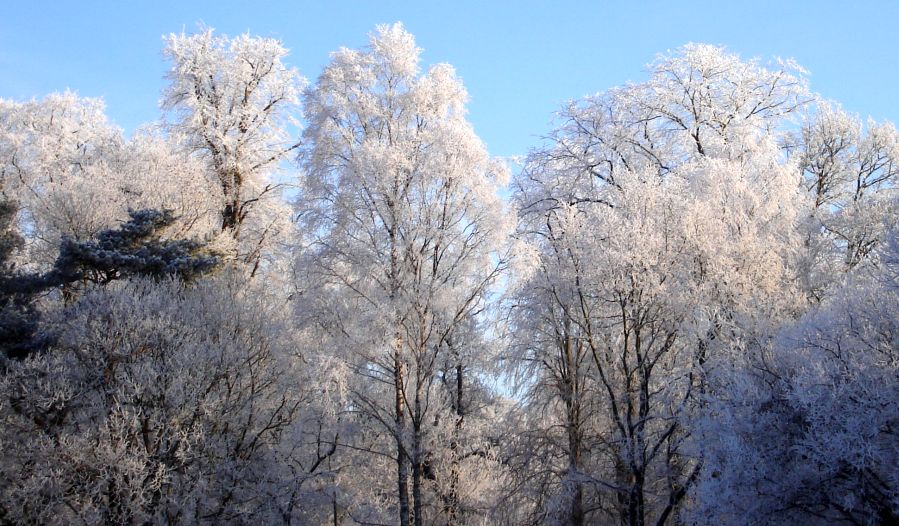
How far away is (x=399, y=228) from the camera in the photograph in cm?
1905

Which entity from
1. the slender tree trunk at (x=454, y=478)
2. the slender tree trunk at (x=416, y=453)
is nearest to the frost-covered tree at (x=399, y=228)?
the slender tree trunk at (x=416, y=453)

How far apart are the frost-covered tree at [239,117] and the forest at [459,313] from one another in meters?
0.10

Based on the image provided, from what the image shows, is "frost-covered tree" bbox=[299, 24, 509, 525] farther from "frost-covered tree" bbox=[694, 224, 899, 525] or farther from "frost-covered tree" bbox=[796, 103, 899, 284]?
"frost-covered tree" bbox=[796, 103, 899, 284]

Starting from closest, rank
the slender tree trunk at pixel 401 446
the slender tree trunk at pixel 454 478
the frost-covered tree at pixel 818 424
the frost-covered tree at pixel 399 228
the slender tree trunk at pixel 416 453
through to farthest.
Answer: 1. the frost-covered tree at pixel 818 424
2. the slender tree trunk at pixel 401 446
3. the slender tree trunk at pixel 416 453
4. the frost-covered tree at pixel 399 228
5. the slender tree trunk at pixel 454 478

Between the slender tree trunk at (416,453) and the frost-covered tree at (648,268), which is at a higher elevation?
the frost-covered tree at (648,268)

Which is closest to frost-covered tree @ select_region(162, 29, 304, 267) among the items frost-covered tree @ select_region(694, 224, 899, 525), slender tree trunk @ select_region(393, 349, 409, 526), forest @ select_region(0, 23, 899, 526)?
forest @ select_region(0, 23, 899, 526)

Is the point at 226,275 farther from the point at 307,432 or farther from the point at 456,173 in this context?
the point at 456,173

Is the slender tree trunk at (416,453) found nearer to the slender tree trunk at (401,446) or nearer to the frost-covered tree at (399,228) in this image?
the frost-covered tree at (399,228)

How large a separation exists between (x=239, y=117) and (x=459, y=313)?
10.1m

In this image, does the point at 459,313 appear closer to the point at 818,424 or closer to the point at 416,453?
the point at 416,453

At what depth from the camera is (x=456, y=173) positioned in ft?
62.8

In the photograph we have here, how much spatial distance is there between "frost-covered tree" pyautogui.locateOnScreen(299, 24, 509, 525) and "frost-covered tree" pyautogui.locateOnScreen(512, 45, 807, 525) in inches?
70.7

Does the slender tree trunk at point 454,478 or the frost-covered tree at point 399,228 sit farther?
the slender tree trunk at point 454,478

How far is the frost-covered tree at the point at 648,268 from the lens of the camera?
50.5ft
